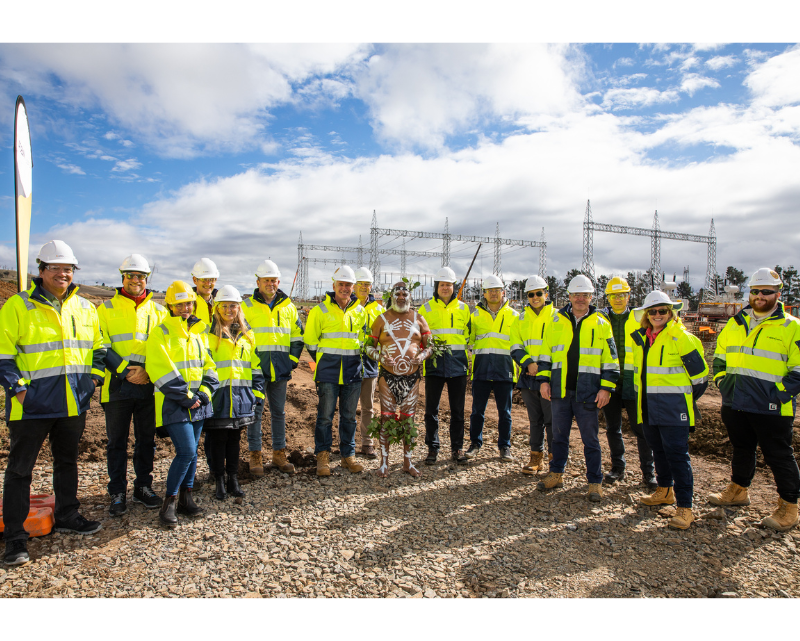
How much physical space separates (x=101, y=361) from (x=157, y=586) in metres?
2.19

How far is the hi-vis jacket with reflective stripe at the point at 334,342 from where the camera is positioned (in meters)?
6.18

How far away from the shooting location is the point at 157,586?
3.72m

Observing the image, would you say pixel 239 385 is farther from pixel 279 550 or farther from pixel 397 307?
pixel 397 307

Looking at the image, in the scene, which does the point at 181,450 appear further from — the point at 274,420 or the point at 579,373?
the point at 579,373

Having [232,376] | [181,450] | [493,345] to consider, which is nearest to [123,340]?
[232,376]

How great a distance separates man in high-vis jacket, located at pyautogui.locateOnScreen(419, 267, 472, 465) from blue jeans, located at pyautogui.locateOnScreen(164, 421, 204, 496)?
3.12 meters

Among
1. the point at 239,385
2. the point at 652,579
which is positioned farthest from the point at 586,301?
the point at 239,385

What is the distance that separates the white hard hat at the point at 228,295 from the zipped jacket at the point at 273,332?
0.95m

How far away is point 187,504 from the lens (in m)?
4.87

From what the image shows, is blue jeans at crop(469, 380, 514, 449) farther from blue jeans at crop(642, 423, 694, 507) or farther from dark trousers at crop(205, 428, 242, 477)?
dark trousers at crop(205, 428, 242, 477)

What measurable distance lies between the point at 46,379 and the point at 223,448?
1879mm

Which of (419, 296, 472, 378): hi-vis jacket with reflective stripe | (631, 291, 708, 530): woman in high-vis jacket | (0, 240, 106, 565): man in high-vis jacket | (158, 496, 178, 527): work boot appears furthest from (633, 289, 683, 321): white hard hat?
(0, 240, 106, 565): man in high-vis jacket

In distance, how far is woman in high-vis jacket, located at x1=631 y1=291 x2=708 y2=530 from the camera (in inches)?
190

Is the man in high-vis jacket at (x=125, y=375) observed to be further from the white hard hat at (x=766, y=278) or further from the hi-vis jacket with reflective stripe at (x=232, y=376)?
the white hard hat at (x=766, y=278)
